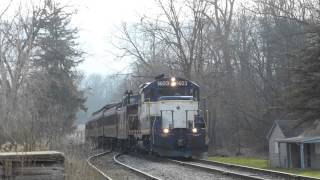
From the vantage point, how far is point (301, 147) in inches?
1178

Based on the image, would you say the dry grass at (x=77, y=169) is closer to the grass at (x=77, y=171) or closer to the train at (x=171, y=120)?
the grass at (x=77, y=171)

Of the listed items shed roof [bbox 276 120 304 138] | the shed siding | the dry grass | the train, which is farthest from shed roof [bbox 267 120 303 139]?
the dry grass

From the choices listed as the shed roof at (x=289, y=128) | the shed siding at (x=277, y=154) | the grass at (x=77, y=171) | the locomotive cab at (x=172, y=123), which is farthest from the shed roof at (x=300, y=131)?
the grass at (x=77, y=171)

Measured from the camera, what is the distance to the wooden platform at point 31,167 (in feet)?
33.3

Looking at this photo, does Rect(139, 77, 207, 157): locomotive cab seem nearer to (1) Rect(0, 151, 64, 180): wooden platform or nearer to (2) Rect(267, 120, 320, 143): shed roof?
(2) Rect(267, 120, 320, 143): shed roof

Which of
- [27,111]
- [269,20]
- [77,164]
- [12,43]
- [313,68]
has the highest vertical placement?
[269,20]

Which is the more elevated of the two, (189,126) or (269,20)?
(269,20)

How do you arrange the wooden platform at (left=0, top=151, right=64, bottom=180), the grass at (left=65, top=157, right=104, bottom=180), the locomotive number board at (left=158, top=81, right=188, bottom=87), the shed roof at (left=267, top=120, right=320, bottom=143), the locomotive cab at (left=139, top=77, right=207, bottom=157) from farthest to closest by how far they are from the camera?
1. the shed roof at (left=267, top=120, right=320, bottom=143)
2. the locomotive number board at (left=158, top=81, right=188, bottom=87)
3. the locomotive cab at (left=139, top=77, right=207, bottom=157)
4. the grass at (left=65, top=157, right=104, bottom=180)
5. the wooden platform at (left=0, top=151, right=64, bottom=180)

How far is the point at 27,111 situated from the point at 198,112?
880 centimetres

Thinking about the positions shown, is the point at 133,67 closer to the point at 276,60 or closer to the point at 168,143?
the point at 276,60

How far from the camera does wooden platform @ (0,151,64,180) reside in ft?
33.3

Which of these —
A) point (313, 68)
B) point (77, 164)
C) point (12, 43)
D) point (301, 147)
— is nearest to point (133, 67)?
point (12, 43)

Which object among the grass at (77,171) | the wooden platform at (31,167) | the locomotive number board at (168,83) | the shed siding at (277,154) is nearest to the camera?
the wooden platform at (31,167)

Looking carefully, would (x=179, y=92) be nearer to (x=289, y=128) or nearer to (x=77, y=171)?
(x=289, y=128)
